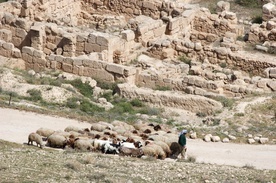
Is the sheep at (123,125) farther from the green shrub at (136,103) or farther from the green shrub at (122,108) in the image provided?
the green shrub at (136,103)

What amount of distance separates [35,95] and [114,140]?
20.0 feet

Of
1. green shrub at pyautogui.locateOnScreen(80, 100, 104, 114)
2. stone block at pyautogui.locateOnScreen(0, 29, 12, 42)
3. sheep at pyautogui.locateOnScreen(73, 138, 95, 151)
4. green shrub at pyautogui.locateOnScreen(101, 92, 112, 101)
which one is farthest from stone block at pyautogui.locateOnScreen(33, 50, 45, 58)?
sheep at pyautogui.locateOnScreen(73, 138, 95, 151)

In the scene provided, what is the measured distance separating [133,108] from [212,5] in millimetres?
15871

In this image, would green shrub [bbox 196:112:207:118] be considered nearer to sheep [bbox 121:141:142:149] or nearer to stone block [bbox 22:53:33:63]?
sheep [bbox 121:141:142:149]

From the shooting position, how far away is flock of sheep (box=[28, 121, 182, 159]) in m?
23.8

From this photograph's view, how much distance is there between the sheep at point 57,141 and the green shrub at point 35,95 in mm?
5264

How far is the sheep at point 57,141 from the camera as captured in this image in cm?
2425

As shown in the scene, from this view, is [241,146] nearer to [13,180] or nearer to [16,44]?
[13,180]

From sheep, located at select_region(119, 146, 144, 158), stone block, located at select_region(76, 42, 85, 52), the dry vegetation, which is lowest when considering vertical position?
the dry vegetation

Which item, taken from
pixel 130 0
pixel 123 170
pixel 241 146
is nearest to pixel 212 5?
pixel 130 0

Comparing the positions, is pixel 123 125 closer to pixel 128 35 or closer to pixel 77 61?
pixel 77 61

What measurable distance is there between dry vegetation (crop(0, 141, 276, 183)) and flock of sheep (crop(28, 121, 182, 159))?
627 millimetres

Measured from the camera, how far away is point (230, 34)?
3791cm

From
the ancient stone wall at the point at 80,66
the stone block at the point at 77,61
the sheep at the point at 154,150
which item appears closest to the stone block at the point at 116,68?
the ancient stone wall at the point at 80,66
